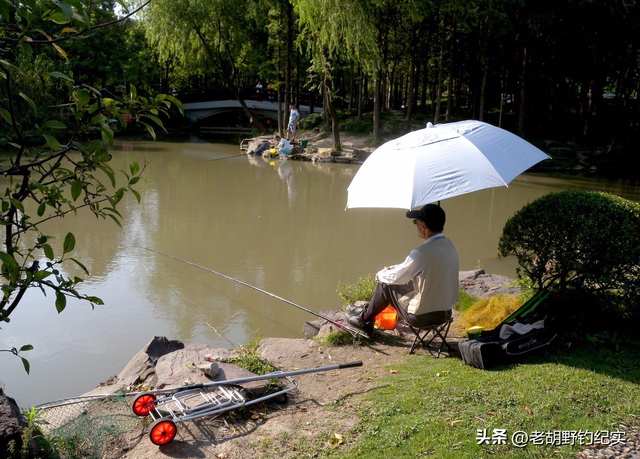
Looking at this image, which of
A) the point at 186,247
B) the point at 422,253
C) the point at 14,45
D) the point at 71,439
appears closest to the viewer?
the point at 14,45

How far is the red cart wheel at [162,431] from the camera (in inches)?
122

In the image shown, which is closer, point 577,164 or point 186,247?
point 186,247

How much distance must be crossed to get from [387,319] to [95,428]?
2638 millimetres

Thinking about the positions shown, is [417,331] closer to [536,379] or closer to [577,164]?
[536,379]

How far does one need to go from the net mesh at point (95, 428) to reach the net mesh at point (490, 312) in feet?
9.83

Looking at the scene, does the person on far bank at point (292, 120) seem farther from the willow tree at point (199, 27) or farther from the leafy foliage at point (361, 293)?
the leafy foliage at point (361, 293)

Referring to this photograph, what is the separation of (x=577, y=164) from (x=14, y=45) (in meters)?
20.9

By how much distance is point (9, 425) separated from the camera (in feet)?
9.68

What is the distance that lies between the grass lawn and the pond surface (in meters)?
2.72

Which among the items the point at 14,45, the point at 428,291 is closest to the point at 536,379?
the point at 428,291

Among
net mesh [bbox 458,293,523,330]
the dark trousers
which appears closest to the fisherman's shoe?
the dark trousers

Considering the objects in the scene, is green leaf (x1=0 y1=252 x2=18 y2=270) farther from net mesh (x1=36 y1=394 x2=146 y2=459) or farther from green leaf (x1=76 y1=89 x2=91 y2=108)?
net mesh (x1=36 y1=394 x2=146 y2=459)

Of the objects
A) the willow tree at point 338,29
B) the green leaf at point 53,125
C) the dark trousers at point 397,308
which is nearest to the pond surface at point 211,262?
the dark trousers at point 397,308

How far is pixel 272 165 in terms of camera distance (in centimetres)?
1933
